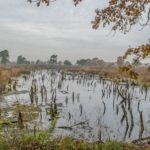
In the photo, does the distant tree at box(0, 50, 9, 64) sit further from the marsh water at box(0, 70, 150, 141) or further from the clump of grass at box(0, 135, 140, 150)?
the clump of grass at box(0, 135, 140, 150)

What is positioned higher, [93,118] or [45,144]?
[45,144]

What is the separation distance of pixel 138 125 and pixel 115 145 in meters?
8.94

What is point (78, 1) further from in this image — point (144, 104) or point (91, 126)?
point (144, 104)

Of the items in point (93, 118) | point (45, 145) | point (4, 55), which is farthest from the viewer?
point (4, 55)

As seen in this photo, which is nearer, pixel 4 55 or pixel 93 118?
pixel 93 118

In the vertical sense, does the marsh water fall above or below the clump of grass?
below

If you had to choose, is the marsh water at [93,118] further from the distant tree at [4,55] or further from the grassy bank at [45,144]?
the distant tree at [4,55]

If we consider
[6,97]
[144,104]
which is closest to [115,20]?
[144,104]

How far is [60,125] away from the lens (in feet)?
70.3

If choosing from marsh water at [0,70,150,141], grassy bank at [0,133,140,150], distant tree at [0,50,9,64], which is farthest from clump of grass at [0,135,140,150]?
distant tree at [0,50,9,64]

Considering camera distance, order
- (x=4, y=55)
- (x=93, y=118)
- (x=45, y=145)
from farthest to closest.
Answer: (x=4, y=55), (x=93, y=118), (x=45, y=145)

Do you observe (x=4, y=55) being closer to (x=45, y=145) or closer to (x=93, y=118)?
(x=93, y=118)

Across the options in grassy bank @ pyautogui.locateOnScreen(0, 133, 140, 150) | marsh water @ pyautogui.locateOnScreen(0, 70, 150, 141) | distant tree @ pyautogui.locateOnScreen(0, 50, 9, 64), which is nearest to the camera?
grassy bank @ pyautogui.locateOnScreen(0, 133, 140, 150)

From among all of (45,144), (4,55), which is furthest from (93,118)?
(4,55)
